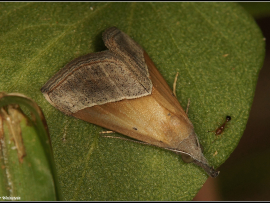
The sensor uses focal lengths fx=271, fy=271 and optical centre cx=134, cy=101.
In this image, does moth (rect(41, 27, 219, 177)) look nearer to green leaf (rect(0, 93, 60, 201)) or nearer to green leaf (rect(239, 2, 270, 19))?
green leaf (rect(0, 93, 60, 201))

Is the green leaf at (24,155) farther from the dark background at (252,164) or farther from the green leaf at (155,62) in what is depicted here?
the dark background at (252,164)

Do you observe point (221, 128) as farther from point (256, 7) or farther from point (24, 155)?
point (24, 155)

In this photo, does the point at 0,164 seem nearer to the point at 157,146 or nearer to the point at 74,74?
the point at 74,74

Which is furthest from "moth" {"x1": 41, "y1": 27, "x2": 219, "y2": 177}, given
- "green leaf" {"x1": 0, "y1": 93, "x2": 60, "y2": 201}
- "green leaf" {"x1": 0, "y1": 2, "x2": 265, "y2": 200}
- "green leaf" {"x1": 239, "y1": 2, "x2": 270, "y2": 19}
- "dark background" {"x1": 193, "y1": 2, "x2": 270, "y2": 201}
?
"green leaf" {"x1": 239, "y1": 2, "x2": 270, "y2": 19}

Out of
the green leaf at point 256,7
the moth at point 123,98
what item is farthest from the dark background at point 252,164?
the moth at point 123,98

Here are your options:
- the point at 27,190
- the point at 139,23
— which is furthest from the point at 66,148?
the point at 139,23

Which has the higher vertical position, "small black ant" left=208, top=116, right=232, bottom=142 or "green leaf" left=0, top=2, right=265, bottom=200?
"green leaf" left=0, top=2, right=265, bottom=200
